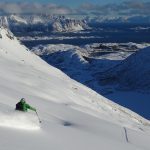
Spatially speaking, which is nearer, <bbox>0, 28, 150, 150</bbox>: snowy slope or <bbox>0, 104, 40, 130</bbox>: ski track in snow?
<bbox>0, 28, 150, 150</bbox>: snowy slope

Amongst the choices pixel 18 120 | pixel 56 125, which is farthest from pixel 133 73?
pixel 18 120

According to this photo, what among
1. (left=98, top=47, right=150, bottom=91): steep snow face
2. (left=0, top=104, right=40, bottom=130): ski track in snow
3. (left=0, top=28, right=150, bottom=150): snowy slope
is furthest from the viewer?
(left=98, top=47, right=150, bottom=91): steep snow face

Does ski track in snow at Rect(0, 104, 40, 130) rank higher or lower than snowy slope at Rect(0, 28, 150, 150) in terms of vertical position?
higher

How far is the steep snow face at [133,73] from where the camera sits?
4161 inches

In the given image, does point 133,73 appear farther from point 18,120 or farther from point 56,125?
point 18,120

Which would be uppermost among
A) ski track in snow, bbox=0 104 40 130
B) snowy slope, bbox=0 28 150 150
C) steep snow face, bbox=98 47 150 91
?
ski track in snow, bbox=0 104 40 130

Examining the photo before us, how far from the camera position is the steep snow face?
106 m

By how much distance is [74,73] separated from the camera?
13088cm

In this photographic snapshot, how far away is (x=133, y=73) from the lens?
11281cm

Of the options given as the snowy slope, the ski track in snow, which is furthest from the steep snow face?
the ski track in snow

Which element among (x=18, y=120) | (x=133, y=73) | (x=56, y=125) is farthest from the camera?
(x=133, y=73)

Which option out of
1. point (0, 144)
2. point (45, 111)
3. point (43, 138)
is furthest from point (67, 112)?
point (0, 144)

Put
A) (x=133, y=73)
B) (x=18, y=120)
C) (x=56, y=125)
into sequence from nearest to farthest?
1. (x=18, y=120)
2. (x=56, y=125)
3. (x=133, y=73)

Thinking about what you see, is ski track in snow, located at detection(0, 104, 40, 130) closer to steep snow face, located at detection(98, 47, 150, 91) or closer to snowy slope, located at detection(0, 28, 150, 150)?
snowy slope, located at detection(0, 28, 150, 150)
